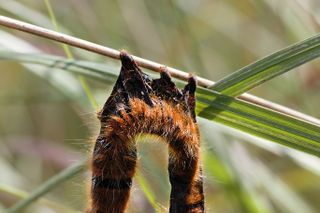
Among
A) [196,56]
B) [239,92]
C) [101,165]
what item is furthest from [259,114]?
[196,56]

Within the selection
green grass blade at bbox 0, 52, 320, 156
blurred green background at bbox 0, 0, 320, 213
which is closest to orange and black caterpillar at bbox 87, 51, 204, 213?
green grass blade at bbox 0, 52, 320, 156

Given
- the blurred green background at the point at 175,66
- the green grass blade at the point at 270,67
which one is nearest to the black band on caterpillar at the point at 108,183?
the blurred green background at the point at 175,66

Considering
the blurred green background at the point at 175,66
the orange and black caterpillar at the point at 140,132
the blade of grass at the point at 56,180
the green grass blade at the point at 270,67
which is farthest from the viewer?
the blurred green background at the point at 175,66

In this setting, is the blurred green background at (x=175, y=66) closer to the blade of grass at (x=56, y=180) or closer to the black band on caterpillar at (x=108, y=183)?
the blade of grass at (x=56, y=180)

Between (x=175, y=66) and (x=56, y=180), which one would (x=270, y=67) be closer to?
(x=56, y=180)

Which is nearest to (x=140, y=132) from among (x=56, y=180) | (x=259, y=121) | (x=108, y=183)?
(x=108, y=183)

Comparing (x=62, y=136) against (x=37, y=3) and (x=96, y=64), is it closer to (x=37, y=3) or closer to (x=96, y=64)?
(x=37, y=3)
